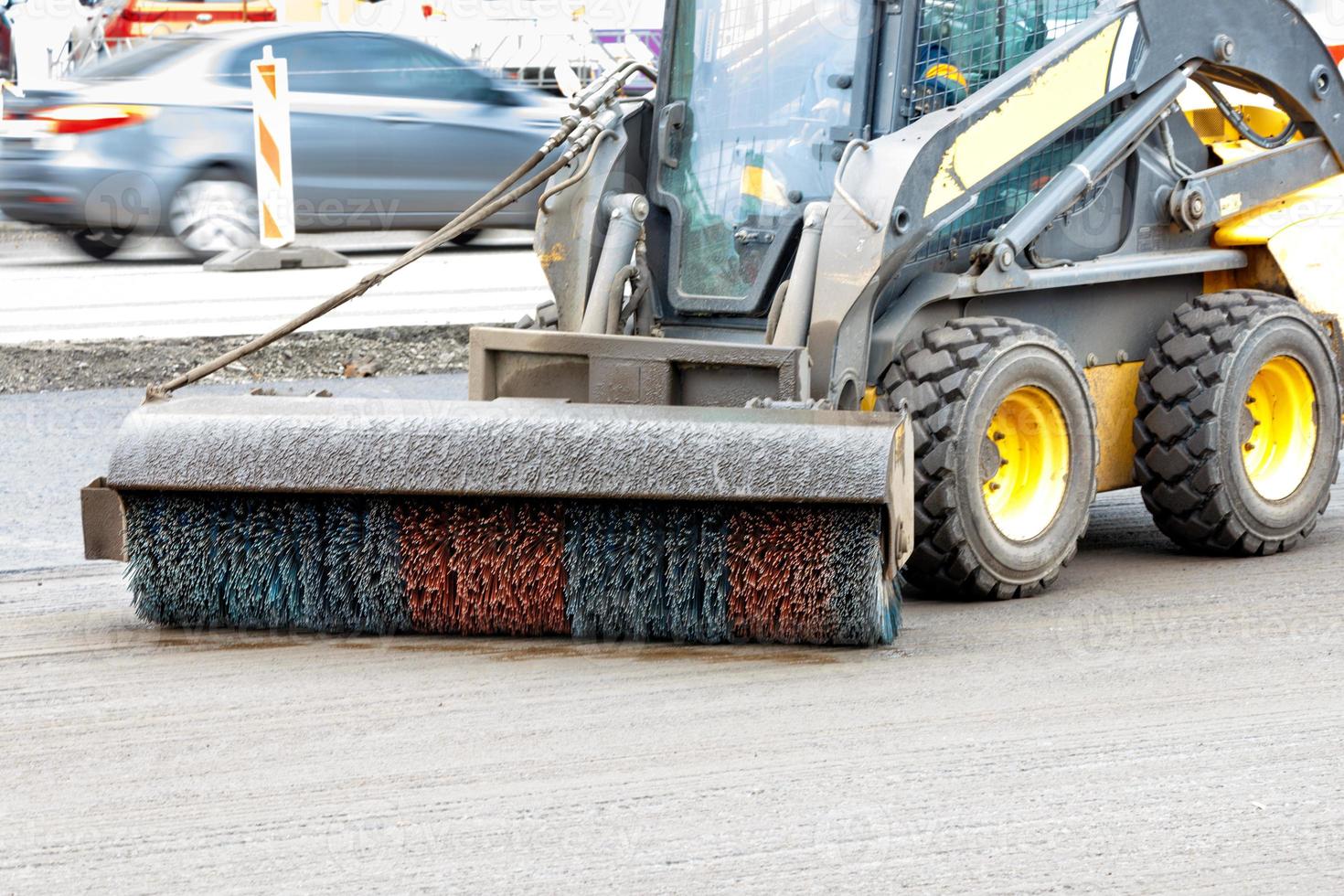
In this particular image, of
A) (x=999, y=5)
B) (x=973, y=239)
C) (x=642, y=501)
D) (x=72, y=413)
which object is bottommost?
(x=72, y=413)

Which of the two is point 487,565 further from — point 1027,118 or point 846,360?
point 1027,118

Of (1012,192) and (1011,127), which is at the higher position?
(1011,127)

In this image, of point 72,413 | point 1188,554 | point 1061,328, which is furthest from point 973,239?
point 72,413

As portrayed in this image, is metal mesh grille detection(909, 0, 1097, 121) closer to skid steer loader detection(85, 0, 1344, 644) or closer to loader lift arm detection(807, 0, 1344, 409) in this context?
skid steer loader detection(85, 0, 1344, 644)

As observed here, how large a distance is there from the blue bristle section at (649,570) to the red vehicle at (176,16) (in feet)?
38.6

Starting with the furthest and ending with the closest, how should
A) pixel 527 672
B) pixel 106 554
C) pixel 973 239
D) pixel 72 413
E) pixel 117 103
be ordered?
pixel 117 103 → pixel 72 413 → pixel 973 239 → pixel 106 554 → pixel 527 672

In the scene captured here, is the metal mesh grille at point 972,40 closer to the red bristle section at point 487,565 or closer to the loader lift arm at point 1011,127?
the loader lift arm at point 1011,127

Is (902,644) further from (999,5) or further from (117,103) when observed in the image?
(117,103)

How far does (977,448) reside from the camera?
5152 millimetres

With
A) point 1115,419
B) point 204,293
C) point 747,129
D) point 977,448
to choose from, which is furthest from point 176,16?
point 977,448

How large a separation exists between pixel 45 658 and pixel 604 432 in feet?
5.12

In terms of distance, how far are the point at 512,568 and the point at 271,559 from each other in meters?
0.64

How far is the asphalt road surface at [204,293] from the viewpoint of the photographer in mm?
9945

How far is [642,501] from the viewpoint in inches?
185
